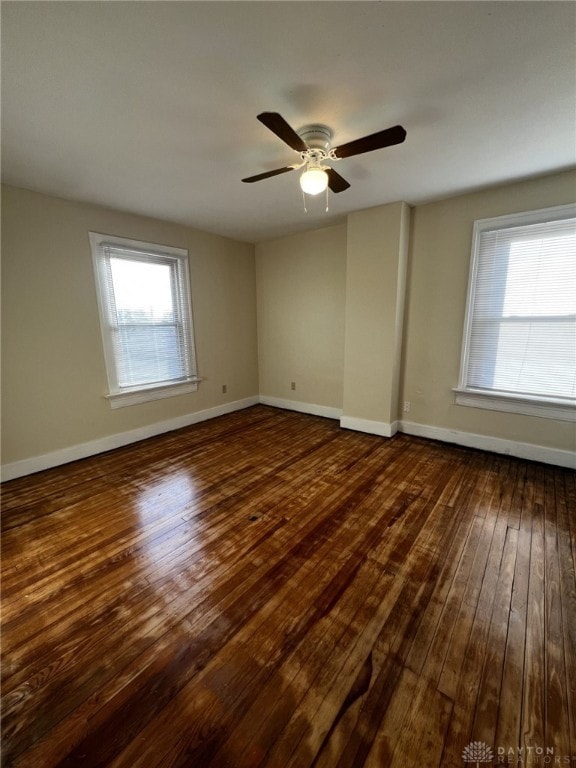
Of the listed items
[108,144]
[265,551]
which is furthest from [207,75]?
[265,551]

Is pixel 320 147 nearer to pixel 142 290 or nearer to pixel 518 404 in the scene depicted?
pixel 142 290

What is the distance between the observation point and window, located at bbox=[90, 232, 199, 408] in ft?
10.6

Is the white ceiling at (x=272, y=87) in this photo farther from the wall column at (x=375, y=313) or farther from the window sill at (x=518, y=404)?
the window sill at (x=518, y=404)

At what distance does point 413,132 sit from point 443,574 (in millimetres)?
2657

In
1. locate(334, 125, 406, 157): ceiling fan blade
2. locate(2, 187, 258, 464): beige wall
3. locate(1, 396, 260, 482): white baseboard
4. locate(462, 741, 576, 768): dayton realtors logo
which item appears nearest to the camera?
locate(462, 741, 576, 768): dayton realtors logo

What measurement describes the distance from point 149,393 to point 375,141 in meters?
3.28

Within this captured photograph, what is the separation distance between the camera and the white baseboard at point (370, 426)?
3.60 meters

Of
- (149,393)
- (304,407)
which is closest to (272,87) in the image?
(149,393)

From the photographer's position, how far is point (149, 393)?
3.69 metres

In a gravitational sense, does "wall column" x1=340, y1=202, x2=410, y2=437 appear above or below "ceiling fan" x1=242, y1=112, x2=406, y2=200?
below

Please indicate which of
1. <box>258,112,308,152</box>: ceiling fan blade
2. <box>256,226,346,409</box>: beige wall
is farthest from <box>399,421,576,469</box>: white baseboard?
<box>258,112,308,152</box>: ceiling fan blade

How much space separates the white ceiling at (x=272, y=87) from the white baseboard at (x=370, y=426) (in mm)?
2460

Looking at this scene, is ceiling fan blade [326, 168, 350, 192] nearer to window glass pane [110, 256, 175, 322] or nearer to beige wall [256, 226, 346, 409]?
beige wall [256, 226, 346, 409]

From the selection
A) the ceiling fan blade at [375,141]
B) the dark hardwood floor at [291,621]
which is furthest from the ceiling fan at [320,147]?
the dark hardwood floor at [291,621]
